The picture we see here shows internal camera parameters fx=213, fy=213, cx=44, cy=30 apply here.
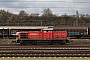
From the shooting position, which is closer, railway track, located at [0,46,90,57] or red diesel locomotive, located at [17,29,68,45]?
railway track, located at [0,46,90,57]

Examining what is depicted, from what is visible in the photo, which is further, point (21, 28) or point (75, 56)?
point (21, 28)

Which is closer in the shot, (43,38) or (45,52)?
(45,52)

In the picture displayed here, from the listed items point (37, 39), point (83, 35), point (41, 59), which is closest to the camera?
point (41, 59)

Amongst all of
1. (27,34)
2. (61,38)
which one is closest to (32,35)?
(27,34)

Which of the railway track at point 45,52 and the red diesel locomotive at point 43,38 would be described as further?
the red diesel locomotive at point 43,38

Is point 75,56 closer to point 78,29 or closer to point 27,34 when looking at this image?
point 27,34

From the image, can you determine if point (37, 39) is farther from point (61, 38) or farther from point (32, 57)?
point (32, 57)

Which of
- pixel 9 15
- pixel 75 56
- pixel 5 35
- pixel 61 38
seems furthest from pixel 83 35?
pixel 9 15

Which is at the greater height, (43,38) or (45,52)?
(43,38)

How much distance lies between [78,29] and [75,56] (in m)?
30.1

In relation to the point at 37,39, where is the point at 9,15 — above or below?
above

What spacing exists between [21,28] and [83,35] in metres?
14.1

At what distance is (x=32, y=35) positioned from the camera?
3303 centimetres

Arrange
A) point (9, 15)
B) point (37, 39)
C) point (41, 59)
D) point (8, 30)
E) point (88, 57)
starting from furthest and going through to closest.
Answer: point (9, 15), point (8, 30), point (37, 39), point (88, 57), point (41, 59)
